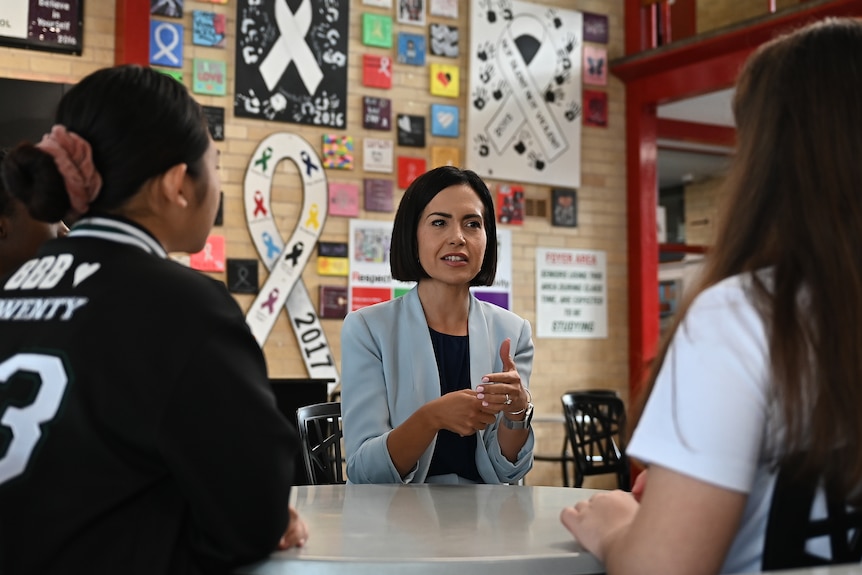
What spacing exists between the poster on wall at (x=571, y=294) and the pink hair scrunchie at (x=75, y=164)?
20.4ft

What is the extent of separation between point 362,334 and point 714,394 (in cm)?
166

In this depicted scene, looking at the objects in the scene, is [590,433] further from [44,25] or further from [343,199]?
[44,25]

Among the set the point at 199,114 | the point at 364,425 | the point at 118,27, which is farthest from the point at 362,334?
the point at 118,27

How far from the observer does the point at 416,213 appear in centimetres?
296

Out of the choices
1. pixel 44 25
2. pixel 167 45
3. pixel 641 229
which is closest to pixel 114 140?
pixel 44 25

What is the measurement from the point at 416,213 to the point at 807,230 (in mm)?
1839

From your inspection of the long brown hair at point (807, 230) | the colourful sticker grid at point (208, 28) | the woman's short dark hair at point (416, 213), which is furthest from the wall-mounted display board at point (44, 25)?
the long brown hair at point (807, 230)

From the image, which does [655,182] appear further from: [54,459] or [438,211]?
[54,459]

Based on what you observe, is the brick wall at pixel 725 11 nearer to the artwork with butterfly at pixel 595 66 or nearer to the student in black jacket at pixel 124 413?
the artwork with butterfly at pixel 595 66

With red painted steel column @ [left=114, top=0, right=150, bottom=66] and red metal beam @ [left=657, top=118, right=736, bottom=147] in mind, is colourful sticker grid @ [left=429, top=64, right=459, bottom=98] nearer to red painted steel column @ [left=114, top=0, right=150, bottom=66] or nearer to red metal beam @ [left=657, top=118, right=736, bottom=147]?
red metal beam @ [left=657, top=118, right=736, bottom=147]

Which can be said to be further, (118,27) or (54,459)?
(118,27)

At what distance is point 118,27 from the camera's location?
6.07 meters

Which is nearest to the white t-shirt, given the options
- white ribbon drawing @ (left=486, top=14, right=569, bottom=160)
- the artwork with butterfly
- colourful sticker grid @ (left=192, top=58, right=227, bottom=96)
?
colourful sticker grid @ (left=192, top=58, right=227, bottom=96)

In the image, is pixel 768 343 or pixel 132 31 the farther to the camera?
pixel 132 31
